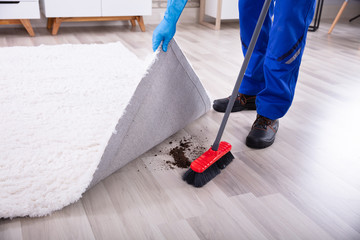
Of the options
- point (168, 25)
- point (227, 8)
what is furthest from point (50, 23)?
point (168, 25)

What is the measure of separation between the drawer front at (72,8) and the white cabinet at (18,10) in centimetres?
10

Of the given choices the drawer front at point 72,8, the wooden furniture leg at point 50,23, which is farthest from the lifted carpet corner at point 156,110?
the wooden furniture leg at point 50,23

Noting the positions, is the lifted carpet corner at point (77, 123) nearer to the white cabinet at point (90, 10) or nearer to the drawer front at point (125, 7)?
the white cabinet at point (90, 10)

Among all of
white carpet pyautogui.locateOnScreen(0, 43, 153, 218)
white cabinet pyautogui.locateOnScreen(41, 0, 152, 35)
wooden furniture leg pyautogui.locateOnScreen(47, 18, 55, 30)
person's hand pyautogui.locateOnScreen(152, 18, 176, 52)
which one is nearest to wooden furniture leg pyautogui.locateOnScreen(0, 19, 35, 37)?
white cabinet pyautogui.locateOnScreen(41, 0, 152, 35)

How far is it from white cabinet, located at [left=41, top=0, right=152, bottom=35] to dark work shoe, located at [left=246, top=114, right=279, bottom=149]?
2.03 meters

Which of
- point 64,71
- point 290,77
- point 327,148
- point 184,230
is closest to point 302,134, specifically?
point 327,148

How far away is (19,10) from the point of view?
271cm

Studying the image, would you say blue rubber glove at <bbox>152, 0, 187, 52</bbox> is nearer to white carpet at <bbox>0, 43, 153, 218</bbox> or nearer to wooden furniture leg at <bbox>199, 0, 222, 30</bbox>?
white carpet at <bbox>0, 43, 153, 218</bbox>

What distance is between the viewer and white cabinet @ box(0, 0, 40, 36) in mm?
2674

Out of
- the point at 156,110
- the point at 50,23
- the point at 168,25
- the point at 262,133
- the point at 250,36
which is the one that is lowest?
the point at 50,23

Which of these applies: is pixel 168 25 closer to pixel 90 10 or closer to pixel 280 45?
pixel 280 45

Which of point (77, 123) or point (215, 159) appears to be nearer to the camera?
point (215, 159)

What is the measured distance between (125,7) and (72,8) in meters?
0.43

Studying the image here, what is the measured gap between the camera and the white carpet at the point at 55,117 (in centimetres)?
101
